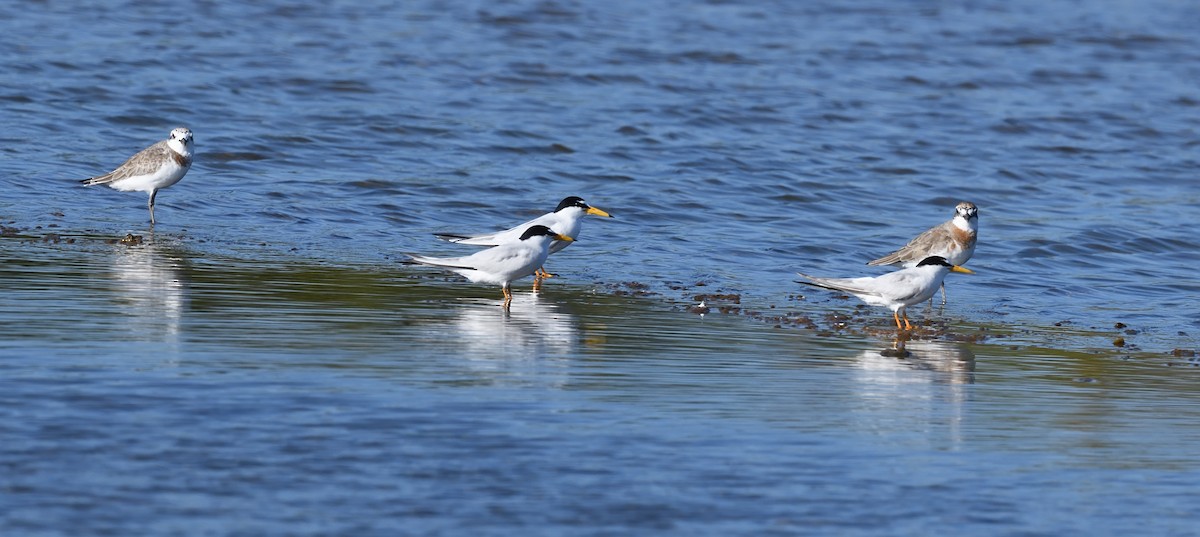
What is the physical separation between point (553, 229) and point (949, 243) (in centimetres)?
380

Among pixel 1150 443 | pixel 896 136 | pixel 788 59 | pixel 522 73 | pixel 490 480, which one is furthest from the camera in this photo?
pixel 788 59

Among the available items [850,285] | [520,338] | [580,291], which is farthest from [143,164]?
[850,285]

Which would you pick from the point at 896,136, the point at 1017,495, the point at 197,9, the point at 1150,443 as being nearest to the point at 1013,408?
the point at 1150,443

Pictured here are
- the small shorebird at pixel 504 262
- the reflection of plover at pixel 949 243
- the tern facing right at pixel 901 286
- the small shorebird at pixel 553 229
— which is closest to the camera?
the tern facing right at pixel 901 286

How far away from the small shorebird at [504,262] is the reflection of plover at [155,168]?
4.64 meters

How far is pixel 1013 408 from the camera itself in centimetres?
966

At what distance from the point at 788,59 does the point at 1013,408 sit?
2275cm

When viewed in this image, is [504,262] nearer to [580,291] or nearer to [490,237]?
[580,291]

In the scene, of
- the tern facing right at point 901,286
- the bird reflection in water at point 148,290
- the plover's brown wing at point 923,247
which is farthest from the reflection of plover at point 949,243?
the bird reflection in water at point 148,290

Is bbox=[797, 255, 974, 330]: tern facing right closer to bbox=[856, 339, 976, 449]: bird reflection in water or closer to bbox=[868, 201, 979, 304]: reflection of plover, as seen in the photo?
bbox=[856, 339, 976, 449]: bird reflection in water

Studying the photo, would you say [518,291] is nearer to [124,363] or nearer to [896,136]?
[124,363]

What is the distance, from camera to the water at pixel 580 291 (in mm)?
7586

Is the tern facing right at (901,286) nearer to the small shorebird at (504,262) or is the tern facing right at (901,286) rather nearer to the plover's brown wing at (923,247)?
the plover's brown wing at (923,247)

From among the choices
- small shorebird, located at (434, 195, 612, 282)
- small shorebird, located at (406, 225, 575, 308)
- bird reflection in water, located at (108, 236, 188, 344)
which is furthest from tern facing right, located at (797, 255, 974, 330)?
bird reflection in water, located at (108, 236, 188, 344)
